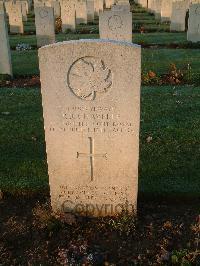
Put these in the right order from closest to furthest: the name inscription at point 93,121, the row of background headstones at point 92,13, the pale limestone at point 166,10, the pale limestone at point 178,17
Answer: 1. the name inscription at point 93,121
2. the row of background headstones at point 92,13
3. the pale limestone at point 178,17
4. the pale limestone at point 166,10

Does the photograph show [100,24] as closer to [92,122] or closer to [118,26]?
[118,26]

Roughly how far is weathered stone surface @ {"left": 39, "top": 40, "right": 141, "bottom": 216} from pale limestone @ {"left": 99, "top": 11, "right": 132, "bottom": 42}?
8.61m

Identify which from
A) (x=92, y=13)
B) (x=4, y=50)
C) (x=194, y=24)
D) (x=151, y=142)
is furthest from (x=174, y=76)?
(x=92, y=13)

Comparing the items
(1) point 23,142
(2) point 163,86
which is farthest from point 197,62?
(1) point 23,142

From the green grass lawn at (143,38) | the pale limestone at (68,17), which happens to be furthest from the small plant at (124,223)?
the pale limestone at (68,17)

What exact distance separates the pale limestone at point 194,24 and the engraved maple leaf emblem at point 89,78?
13130 mm

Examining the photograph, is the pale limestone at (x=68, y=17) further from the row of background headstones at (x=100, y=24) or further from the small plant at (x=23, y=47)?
the small plant at (x=23, y=47)

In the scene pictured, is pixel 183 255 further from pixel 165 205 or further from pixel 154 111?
pixel 154 111

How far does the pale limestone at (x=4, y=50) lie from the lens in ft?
36.1

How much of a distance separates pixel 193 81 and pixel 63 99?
707 cm

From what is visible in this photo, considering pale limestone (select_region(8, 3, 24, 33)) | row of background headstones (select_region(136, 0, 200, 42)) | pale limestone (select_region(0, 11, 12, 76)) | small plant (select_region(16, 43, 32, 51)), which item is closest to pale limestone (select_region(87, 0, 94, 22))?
row of background headstones (select_region(136, 0, 200, 42))

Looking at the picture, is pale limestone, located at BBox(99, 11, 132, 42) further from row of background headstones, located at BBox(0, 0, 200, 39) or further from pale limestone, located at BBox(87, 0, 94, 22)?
pale limestone, located at BBox(87, 0, 94, 22)

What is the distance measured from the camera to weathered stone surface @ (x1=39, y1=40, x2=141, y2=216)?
13.5 ft

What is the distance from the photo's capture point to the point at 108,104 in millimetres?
4309
